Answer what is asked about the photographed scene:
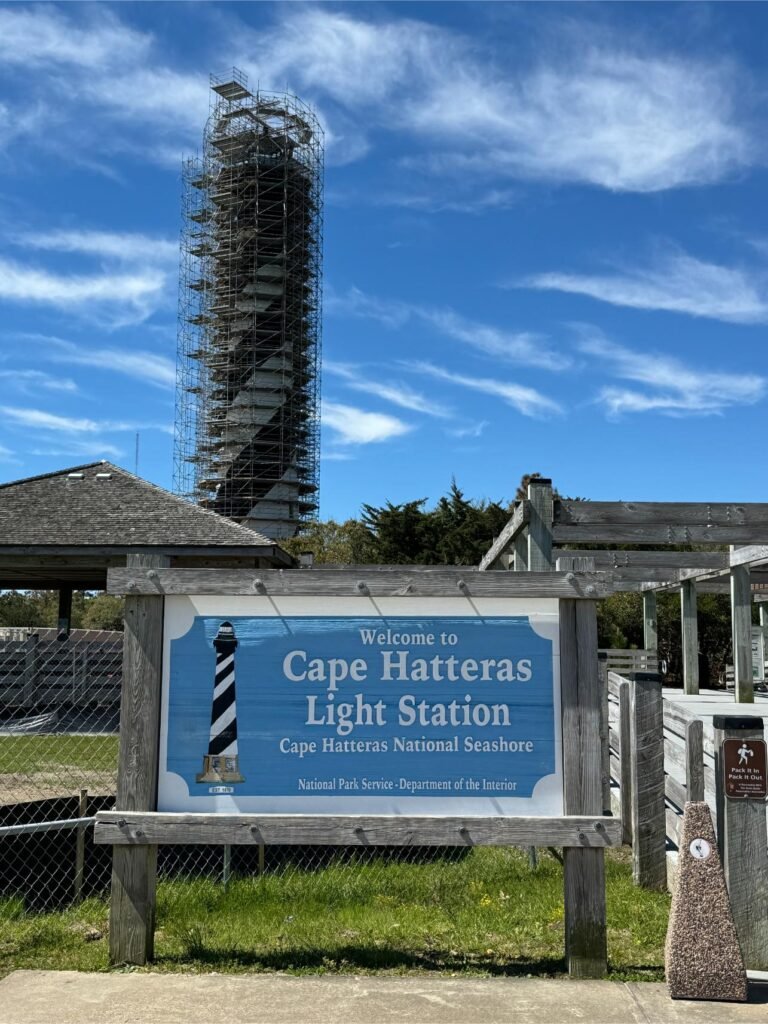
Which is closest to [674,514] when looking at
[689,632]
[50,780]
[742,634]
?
[742,634]

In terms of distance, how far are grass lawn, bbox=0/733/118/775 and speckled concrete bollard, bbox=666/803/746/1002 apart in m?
7.27

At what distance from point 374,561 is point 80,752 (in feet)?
104

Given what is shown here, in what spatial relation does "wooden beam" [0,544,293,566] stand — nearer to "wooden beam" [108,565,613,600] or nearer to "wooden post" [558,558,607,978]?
"wooden beam" [108,565,613,600]

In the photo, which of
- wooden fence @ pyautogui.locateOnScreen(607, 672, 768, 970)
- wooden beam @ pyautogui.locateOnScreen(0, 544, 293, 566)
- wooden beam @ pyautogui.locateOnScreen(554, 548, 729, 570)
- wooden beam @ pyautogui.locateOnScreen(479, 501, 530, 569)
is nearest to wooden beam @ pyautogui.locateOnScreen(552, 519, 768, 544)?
wooden beam @ pyautogui.locateOnScreen(479, 501, 530, 569)

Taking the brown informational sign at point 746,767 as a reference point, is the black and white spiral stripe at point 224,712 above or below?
above

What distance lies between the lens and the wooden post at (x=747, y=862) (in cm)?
466

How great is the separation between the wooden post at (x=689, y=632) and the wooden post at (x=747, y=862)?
14.2 m

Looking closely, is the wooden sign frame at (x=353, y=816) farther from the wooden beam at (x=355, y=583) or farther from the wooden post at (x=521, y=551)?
the wooden post at (x=521, y=551)

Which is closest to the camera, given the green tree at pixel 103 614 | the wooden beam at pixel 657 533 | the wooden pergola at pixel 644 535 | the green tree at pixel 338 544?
the wooden pergola at pixel 644 535

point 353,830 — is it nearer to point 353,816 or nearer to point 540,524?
point 353,816

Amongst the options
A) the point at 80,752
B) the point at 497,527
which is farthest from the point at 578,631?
the point at 497,527

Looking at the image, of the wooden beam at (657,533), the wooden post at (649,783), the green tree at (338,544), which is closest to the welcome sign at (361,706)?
the wooden post at (649,783)

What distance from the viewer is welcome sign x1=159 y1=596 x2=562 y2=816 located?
16.1 feet

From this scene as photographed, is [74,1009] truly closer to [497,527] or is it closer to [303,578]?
[303,578]
